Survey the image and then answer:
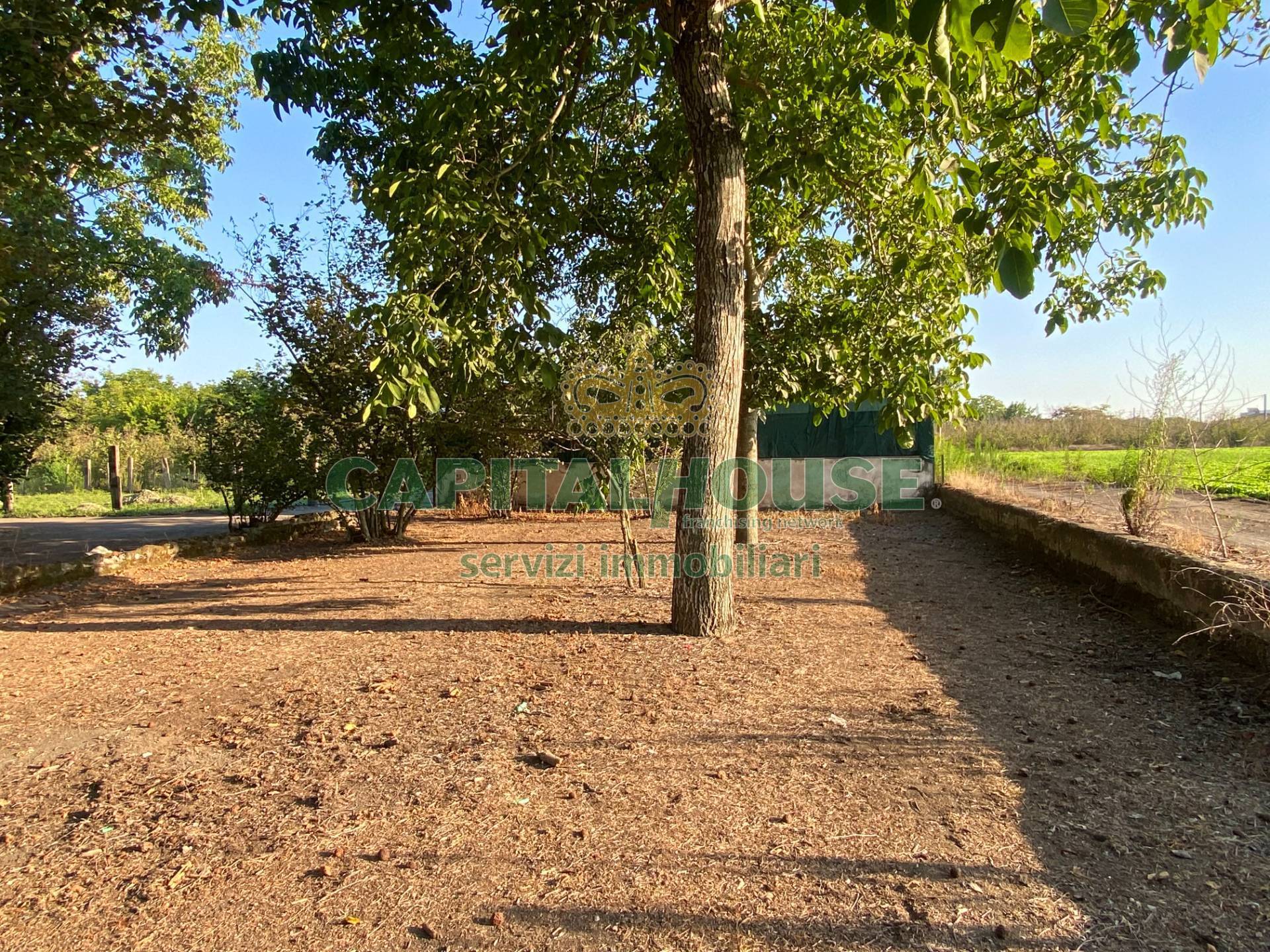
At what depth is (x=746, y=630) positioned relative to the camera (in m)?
5.48

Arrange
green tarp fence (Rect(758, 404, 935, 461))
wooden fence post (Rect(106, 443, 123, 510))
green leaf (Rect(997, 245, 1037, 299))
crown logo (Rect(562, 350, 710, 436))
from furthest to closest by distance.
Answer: wooden fence post (Rect(106, 443, 123, 510)) → green tarp fence (Rect(758, 404, 935, 461)) → crown logo (Rect(562, 350, 710, 436)) → green leaf (Rect(997, 245, 1037, 299))

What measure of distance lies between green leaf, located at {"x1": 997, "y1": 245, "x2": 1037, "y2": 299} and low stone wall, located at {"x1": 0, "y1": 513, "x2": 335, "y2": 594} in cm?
936

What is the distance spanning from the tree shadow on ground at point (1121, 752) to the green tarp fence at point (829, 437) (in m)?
8.95

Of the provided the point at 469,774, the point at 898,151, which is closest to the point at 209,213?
the point at 898,151

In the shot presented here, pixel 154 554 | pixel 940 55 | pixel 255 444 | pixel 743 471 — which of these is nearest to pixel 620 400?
pixel 743 471

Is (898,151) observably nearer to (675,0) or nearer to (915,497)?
(675,0)

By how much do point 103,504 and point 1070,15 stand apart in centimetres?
2544

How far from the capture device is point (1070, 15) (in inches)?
62.6

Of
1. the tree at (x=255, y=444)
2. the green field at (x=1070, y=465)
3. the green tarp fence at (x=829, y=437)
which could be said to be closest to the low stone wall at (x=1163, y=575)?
the green field at (x=1070, y=465)

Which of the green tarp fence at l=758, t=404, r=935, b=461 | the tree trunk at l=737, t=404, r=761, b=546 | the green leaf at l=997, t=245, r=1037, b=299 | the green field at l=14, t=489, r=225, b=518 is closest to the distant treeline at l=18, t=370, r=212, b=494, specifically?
the green field at l=14, t=489, r=225, b=518

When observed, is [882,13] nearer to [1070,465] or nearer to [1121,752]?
[1121,752]

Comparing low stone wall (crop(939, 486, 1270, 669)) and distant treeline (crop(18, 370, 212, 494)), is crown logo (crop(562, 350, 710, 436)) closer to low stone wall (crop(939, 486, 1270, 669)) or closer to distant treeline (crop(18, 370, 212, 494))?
low stone wall (crop(939, 486, 1270, 669))

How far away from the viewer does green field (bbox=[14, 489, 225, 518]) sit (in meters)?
18.7

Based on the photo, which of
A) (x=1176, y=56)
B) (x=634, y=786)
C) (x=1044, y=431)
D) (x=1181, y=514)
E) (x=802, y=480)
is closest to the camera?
(x=1176, y=56)
